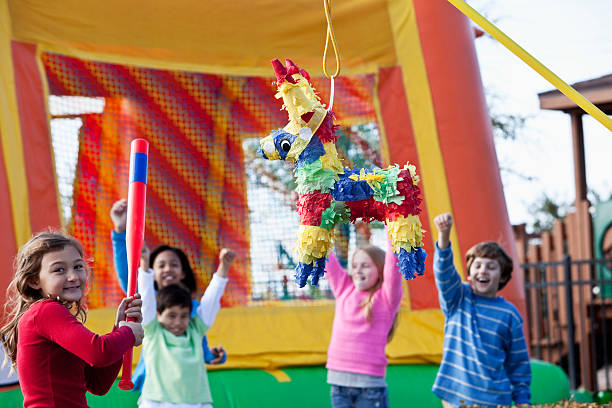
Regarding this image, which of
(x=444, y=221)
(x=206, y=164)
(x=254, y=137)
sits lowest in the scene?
(x=444, y=221)

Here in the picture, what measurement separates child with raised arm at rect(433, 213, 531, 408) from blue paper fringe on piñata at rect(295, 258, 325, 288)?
106 centimetres

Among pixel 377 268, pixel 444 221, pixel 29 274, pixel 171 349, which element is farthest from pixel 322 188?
pixel 377 268

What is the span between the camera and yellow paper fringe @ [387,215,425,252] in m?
1.54

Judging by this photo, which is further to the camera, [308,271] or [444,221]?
[444,221]

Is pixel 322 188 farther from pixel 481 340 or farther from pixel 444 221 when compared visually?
pixel 481 340

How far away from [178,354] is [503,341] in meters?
1.12

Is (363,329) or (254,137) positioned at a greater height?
(254,137)

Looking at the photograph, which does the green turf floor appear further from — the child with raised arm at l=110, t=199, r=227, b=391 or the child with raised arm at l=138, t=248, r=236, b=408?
the child with raised arm at l=138, t=248, r=236, b=408

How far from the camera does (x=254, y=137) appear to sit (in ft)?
12.5

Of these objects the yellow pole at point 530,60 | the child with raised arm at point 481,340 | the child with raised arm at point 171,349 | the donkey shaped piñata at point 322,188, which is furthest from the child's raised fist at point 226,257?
the yellow pole at point 530,60

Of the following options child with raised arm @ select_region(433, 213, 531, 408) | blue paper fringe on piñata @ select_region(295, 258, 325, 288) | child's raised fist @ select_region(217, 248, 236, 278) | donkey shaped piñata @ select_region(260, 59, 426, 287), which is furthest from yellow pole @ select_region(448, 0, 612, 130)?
child's raised fist @ select_region(217, 248, 236, 278)

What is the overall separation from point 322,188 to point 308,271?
0.56 ft

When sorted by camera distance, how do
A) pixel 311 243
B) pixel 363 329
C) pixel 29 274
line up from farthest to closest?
pixel 363 329
pixel 29 274
pixel 311 243

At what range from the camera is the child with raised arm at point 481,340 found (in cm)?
258
